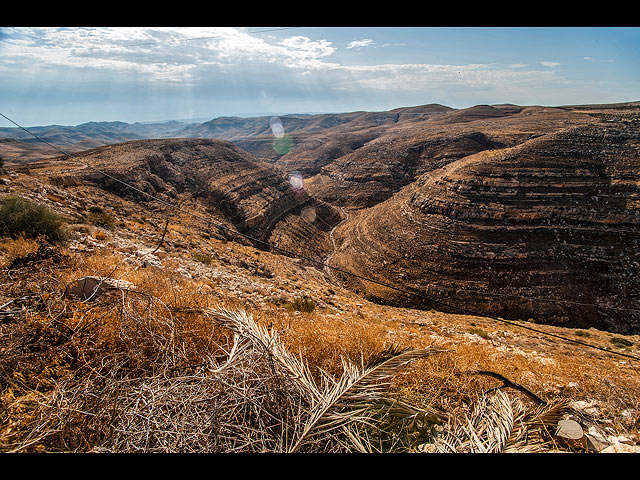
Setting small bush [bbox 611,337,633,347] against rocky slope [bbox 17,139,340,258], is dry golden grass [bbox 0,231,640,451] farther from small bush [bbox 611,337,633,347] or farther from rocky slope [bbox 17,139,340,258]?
rocky slope [bbox 17,139,340,258]

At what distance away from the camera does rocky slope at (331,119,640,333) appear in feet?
73.2

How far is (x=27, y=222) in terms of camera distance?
22.8ft

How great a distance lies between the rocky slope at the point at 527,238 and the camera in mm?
22312

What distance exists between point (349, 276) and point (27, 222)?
22065 mm

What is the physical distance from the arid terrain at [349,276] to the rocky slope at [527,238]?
0.15m

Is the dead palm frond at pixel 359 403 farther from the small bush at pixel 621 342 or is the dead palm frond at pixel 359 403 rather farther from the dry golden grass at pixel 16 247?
the small bush at pixel 621 342

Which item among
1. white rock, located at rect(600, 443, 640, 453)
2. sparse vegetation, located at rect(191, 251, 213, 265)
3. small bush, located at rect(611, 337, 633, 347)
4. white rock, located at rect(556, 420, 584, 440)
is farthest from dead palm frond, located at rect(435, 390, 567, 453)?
small bush, located at rect(611, 337, 633, 347)

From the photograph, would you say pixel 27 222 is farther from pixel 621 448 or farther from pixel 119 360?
pixel 621 448

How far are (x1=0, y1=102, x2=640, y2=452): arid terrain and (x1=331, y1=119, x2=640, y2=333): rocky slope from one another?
150mm

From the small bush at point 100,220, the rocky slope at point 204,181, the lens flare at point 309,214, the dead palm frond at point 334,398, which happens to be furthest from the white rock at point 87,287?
the lens flare at point 309,214

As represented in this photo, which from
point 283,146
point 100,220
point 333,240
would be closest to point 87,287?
point 100,220
